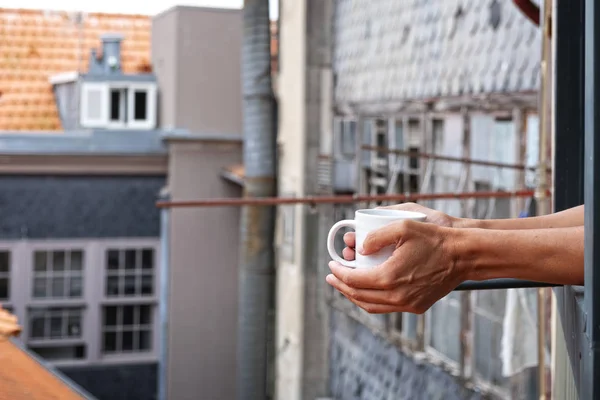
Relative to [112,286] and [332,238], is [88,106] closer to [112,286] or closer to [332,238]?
[112,286]

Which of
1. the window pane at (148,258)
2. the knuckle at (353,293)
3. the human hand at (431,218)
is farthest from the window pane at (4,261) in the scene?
the knuckle at (353,293)

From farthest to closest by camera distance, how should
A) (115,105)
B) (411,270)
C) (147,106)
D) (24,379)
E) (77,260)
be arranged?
1. (115,105)
2. (147,106)
3. (77,260)
4. (24,379)
5. (411,270)

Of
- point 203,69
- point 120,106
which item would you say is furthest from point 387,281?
point 120,106

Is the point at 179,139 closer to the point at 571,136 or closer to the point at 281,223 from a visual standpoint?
the point at 281,223

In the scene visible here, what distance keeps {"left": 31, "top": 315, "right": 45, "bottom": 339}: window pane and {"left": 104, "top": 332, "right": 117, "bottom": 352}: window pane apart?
86cm

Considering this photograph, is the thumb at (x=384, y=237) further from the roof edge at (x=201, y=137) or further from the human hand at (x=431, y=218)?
the roof edge at (x=201, y=137)

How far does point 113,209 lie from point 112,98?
7.14 ft

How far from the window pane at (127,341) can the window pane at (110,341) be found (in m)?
0.12

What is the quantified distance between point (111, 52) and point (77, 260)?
11.4 feet

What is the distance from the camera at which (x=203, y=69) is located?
572 inches

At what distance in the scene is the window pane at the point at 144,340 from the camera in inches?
558

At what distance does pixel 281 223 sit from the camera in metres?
11.9

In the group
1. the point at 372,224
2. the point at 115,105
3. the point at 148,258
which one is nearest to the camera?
the point at 372,224

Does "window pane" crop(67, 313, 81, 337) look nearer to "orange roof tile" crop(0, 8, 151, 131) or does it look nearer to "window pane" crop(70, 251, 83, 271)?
"window pane" crop(70, 251, 83, 271)
